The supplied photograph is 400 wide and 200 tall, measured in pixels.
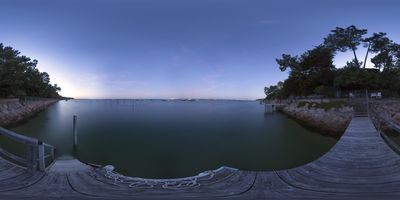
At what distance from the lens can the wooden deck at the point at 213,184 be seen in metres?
6.97

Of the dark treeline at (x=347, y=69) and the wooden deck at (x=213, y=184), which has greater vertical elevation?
the dark treeline at (x=347, y=69)

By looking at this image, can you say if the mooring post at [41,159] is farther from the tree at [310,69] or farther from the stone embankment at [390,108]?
the tree at [310,69]

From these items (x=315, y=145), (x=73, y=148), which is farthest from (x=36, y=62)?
(x=315, y=145)

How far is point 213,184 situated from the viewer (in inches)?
307

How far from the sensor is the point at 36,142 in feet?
29.1

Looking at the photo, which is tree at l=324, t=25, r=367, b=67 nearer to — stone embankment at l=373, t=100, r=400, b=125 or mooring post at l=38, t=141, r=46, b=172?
stone embankment at l=373, t=100, r=400, b=125

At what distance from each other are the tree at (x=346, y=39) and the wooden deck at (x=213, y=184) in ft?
101

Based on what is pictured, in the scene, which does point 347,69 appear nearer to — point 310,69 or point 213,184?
point 310,69

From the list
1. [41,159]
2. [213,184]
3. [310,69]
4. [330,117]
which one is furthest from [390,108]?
[41,159]

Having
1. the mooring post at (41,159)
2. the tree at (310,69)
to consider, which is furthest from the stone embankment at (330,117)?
the mooring post at (41,159)

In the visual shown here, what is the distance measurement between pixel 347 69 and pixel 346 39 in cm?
410

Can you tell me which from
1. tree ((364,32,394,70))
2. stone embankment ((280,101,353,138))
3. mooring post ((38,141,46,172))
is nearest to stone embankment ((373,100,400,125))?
stone embankment ((280,101,353,138))

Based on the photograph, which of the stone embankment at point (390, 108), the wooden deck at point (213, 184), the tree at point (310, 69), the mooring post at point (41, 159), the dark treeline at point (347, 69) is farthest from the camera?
the tree at point (310, 69)

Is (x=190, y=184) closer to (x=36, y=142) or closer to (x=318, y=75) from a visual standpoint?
(x=36, y=142)
